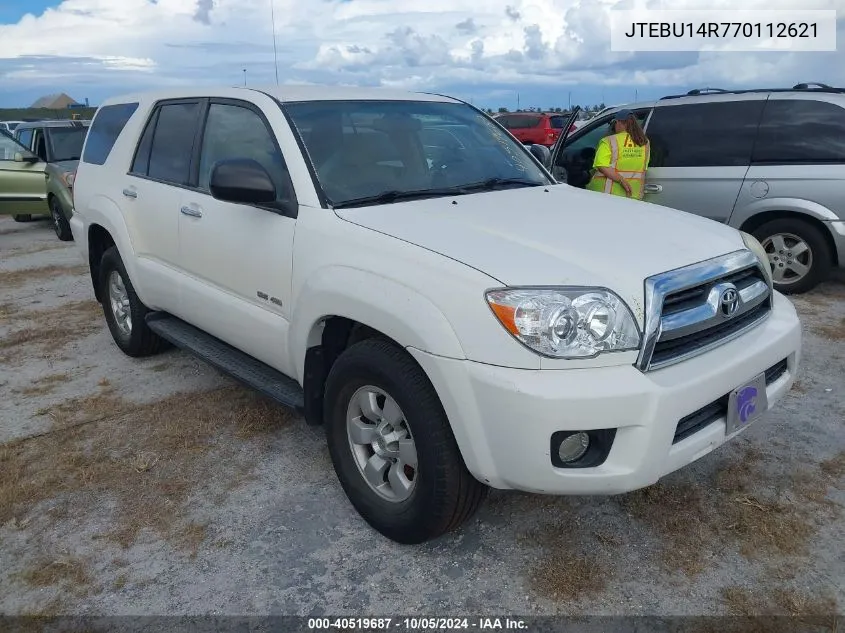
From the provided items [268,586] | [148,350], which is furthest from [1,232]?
[268,586]

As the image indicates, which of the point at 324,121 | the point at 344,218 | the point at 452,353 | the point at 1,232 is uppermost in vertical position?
the point at 324,121

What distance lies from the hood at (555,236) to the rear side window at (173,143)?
1.57 meters

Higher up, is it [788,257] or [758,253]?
[758,253]

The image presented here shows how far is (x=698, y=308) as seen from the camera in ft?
8.43

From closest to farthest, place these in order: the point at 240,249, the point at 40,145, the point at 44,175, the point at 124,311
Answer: the point at 240,249
the point at 124,311
the point at 44,175
the point at 40,145

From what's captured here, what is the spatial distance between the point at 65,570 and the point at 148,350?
2.53 m

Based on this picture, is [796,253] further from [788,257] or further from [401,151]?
[401,151]

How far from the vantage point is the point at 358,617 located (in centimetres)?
251

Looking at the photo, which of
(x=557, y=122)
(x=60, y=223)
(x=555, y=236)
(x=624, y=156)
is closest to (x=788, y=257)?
(x=624, y=156)

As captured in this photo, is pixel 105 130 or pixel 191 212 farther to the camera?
pixel 105 130

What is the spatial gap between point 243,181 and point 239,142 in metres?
0.75

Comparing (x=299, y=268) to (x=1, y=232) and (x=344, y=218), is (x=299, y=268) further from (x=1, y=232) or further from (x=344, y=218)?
(x=1, y=232)

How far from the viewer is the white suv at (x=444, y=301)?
7.63 ft

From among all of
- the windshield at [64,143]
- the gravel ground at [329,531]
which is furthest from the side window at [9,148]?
the gravel ground at [329,531]
